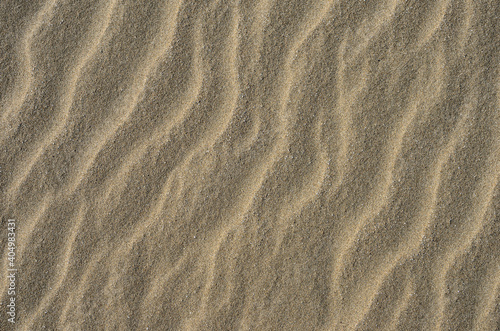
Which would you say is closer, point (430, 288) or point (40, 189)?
point (430, 288)

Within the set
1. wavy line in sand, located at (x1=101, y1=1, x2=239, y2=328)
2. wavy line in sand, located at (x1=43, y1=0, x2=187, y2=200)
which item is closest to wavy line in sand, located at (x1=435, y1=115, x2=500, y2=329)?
wavy line in sand, located at (x1=101, y1=1, x2=239, y2=328)

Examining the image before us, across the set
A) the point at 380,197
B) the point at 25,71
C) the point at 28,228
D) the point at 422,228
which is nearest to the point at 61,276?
the point at 28,228

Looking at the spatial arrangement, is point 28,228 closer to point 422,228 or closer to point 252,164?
point 252,164

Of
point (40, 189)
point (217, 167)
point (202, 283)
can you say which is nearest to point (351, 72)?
point (217, 167)

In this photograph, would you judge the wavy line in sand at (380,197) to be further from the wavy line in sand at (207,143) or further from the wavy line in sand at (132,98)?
the wavy line in sand at (132,98)

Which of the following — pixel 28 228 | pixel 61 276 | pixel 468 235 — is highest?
pixel 28 228

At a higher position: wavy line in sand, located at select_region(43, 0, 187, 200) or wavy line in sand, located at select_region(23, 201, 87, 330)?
wavy line in sand, located at select_region(43, 0, 187, 200)

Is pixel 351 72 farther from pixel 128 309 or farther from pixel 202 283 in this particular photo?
pixel 128 309

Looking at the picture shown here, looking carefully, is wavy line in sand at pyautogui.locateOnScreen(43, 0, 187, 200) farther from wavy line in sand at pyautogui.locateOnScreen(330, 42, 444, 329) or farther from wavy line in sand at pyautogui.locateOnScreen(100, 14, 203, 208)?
wavy line in sand at pyautogui.locateOnScreen(330, 42, 444, 329)
